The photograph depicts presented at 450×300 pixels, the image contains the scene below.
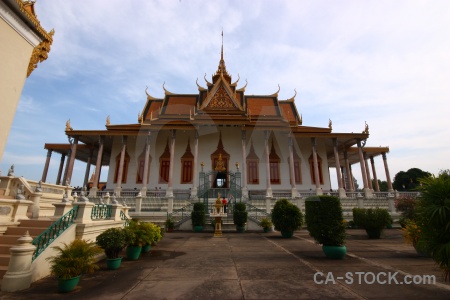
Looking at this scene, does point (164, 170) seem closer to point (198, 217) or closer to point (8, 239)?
point (198, 217)

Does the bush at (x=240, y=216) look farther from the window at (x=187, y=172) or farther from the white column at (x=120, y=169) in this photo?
the white column at (x=120, y=169)

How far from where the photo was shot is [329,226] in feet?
19.1

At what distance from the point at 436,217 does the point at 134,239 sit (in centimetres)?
601

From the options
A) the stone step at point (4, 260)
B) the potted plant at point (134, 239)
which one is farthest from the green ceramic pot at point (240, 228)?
the stone step at point (4, 260)

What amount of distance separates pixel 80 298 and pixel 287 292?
10.2ft

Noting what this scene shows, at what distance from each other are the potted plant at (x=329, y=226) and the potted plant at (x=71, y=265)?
510 centimetres

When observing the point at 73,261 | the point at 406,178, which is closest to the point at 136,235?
the point at 73,261

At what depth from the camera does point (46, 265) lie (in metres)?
4.48

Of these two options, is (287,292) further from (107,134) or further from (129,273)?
(107,134)

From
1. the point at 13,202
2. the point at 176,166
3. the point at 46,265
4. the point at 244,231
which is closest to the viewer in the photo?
the point at 46,265

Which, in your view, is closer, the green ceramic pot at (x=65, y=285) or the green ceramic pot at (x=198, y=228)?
the green ceramic pot at (x=65, y=285)

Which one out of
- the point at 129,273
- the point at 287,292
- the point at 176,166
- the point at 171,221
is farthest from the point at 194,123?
the point at 287,292

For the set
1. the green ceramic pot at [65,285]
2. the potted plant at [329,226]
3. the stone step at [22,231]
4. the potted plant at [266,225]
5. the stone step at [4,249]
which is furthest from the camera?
the potted plant at [266,225]

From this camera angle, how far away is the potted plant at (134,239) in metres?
5.64
